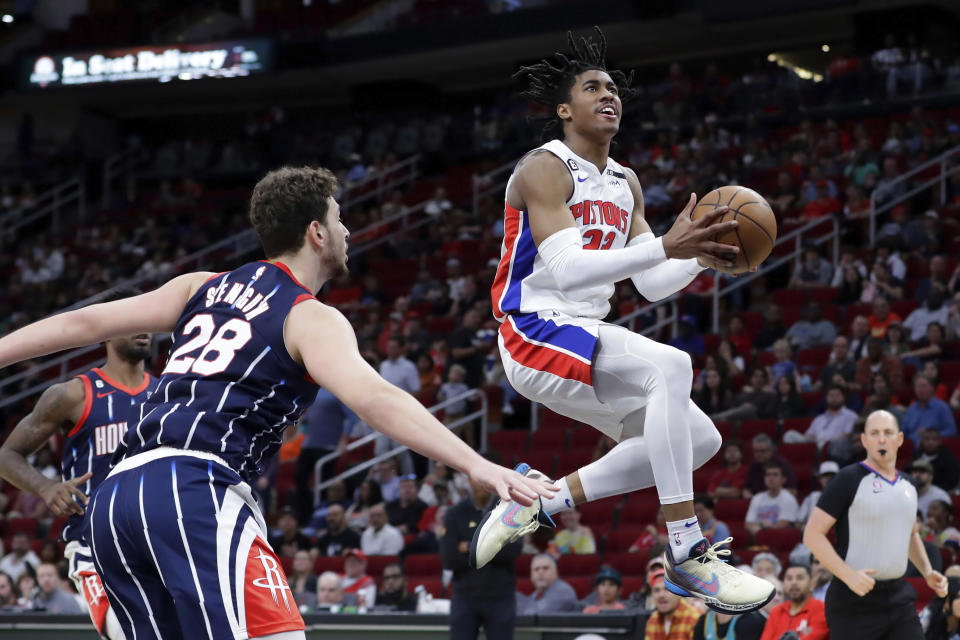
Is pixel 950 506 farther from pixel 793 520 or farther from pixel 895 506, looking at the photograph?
pixel 895 506

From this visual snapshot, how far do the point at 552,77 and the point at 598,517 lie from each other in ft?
26.6

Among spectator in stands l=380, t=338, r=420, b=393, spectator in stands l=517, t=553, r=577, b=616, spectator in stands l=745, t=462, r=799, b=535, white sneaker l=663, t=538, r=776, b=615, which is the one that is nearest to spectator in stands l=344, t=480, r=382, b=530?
spectator in stands l=380, t=338, r=420, b=393

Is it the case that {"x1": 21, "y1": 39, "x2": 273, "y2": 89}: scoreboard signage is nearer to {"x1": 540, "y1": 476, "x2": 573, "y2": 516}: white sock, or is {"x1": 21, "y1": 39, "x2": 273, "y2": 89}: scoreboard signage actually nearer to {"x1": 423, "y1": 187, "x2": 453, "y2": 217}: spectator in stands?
{"x1": 423, "y1": 187, "x2": 453, "y2": 217}: spectator in stands

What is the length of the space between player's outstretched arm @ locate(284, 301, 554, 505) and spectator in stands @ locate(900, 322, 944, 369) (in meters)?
9.95

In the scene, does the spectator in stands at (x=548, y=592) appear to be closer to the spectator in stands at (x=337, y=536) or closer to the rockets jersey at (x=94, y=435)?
the spectator in stands at (x=337, y=536)

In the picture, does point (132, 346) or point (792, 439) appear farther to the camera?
point (792, 439)

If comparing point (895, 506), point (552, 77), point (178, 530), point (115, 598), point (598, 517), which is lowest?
point (598, 517)

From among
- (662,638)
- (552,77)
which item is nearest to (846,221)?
(662,638)

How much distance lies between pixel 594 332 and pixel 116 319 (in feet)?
6.68

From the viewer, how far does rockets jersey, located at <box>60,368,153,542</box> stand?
21.2ft

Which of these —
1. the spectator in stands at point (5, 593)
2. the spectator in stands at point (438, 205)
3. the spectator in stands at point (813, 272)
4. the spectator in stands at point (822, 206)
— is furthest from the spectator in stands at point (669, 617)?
the spectator in stands at point (438, 205)

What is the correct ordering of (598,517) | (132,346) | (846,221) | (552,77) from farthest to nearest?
1. (846,221)
2. (598,517)
3. (132,346)
4. (552,77)

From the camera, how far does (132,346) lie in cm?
663

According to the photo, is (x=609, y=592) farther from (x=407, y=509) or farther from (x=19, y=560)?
(x=19, y=560)
